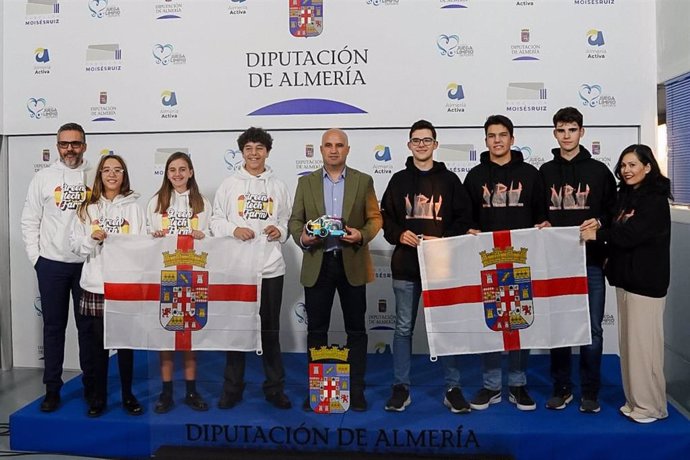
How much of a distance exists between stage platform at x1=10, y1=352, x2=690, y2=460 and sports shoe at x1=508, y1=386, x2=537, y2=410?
4 centimetres

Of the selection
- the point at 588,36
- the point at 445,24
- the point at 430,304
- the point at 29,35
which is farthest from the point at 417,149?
the point at 29,35

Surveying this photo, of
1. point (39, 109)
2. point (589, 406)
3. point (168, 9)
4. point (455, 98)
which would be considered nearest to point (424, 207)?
point (589, 406)

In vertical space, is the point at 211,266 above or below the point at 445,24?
below

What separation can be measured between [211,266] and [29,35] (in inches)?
112

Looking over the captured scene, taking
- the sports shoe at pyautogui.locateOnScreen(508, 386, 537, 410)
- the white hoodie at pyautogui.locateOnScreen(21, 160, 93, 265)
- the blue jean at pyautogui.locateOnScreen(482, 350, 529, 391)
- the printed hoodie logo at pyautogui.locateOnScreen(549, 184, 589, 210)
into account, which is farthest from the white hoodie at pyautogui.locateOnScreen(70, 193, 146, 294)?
the printed hoodie logo at pyautogui.locateOnScreen(549, 184, 589, 210)

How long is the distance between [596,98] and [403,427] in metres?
2.91

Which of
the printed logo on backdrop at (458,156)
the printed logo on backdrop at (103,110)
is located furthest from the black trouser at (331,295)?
the printed logo on backdrop at (103,110)

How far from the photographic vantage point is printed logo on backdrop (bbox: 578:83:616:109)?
189 inches

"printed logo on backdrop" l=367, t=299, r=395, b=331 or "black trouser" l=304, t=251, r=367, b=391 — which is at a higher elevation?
"black trouser" l=304, t=251, r=367, b=391

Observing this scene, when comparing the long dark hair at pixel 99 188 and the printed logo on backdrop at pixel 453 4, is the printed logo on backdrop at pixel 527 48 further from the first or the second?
the long dark hair at pixel 99 188

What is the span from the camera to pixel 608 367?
387 centimetres

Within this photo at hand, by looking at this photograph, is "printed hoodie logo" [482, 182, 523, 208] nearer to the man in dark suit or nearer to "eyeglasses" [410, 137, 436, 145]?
"eyeglasses" [410, 137, 436, 145]

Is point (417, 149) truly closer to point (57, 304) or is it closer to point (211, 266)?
point (211, 266)

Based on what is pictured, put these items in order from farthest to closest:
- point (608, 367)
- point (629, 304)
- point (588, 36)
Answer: point (588, 36) < point (608, 367) < point (629, 304)
